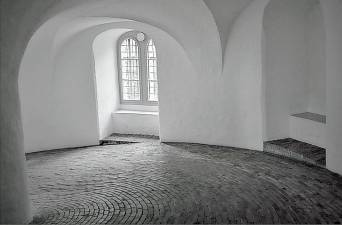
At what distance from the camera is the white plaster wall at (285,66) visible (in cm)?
1130

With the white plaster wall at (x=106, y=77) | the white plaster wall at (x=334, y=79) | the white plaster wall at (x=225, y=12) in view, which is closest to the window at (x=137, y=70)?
the white plaster wall at (x=106, y=77)

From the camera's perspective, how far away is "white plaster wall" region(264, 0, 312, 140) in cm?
1130

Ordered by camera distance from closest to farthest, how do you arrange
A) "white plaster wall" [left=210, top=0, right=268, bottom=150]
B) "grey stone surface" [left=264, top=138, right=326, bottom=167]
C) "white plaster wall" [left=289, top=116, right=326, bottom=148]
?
"grey stone surface" [left=264, top=138, right=326, bottom=167] → "white plaster wall" [left=289, top=116, right=326, bottom=148] → "white plaster wall" [left=210, top=0, right=268, bottom=150]

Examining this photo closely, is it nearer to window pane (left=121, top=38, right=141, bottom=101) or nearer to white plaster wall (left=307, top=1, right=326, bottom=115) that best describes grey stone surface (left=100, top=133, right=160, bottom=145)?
window pane (left=121, top=38, right=141, bottom=101)

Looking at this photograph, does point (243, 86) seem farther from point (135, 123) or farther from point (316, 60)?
point (135, 123)

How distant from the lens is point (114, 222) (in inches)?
294

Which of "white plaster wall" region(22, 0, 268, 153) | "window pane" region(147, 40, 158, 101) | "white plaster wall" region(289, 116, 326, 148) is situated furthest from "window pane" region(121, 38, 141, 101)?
"white plaster wall" region(289, 116, 326, 148)

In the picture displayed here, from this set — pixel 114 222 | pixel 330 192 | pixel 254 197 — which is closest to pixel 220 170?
pixel 254 197

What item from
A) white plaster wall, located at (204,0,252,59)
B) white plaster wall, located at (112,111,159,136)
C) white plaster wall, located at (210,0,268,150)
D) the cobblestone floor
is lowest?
the cobblestone floor

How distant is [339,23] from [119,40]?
8539mm

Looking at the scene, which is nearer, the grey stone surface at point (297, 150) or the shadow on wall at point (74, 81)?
the grey stone surface at point (297, 150)

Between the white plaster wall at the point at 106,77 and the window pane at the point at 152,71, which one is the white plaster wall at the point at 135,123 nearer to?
the white plaster wall at the point at 106,77

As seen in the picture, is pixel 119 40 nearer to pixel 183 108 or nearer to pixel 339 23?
pixel 183 108

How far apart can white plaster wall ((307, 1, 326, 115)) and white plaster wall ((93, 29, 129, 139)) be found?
246 inches
